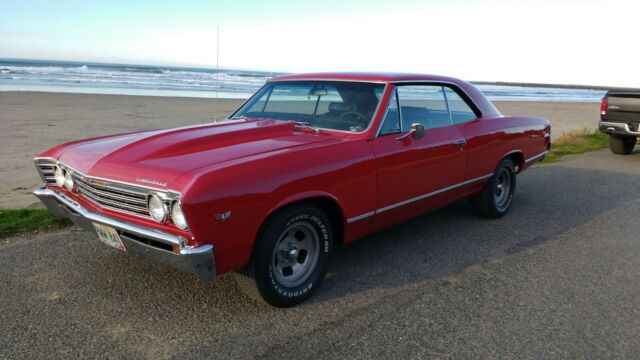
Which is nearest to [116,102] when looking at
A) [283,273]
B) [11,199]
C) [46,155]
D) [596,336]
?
[11,199]

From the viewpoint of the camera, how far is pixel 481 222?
17.6ft

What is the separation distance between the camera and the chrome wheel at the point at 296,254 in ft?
10.7

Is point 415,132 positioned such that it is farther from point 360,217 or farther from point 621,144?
point 621,144

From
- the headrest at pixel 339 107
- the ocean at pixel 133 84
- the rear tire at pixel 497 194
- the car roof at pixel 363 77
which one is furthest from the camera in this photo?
the ocean at pixel 133 84

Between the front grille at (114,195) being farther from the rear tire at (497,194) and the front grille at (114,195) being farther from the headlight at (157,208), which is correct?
the rear tire at (497,194)

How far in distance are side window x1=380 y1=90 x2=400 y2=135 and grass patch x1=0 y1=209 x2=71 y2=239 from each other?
3208mm

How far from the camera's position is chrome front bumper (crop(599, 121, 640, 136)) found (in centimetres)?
953

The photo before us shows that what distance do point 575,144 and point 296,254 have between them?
10.4 meters

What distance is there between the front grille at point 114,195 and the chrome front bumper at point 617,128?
9773 mm

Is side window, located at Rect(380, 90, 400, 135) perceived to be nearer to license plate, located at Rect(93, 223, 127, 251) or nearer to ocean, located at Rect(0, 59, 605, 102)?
license plate, located at Rect(93, 223, 127, 251)

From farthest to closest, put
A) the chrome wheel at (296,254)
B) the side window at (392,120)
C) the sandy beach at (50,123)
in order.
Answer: the sandy beach at (50,123)
the side window at (392,120)
the chrome wheel at (296,254)

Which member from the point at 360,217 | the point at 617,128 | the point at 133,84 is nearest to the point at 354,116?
the point at 360,217

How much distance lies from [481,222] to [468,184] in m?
0.67

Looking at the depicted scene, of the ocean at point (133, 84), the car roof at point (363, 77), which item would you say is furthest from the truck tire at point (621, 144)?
the ocean at point (133, 84)
